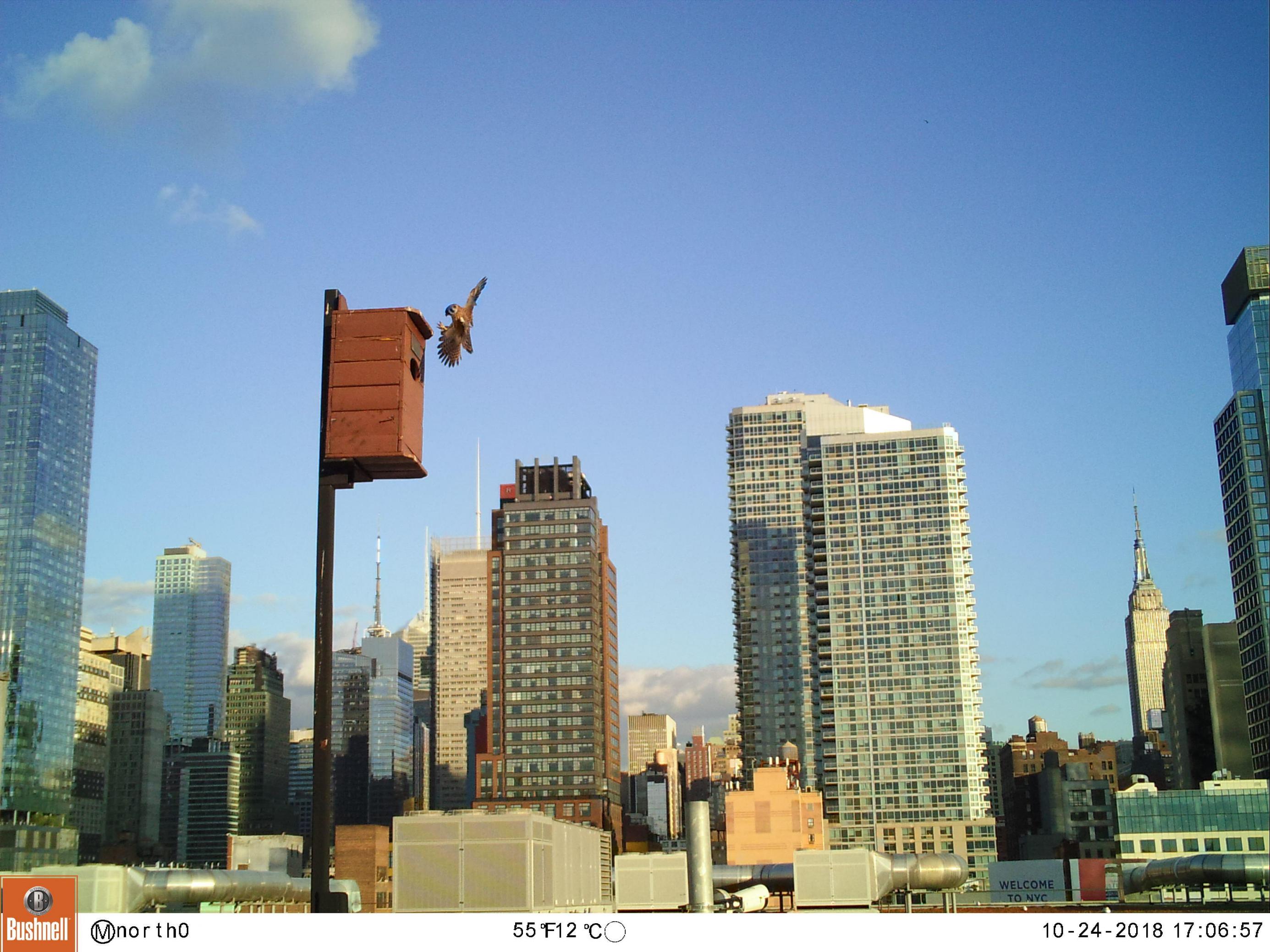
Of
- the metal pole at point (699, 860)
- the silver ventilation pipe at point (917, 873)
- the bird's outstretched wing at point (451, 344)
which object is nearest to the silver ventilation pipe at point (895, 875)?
the silver ventilation pipe at point (917, 873)

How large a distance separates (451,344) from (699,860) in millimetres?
11561

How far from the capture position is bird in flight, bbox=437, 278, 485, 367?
83.4 ft

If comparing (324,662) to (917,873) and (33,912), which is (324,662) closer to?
(33,912)

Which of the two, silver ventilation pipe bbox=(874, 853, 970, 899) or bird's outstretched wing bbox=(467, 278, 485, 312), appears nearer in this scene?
bird's outstretched wing bbox=(467, 278, 485, 312)

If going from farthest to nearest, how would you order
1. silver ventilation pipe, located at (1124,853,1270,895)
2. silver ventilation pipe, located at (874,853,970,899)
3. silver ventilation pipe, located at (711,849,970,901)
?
1. silver ventilation pipe, located at (1124,853,1270,895)
2. silver ventilation pipe, located at (874,853,970,899)
3. silver ventilation pipe, located at (711,849,970,901)

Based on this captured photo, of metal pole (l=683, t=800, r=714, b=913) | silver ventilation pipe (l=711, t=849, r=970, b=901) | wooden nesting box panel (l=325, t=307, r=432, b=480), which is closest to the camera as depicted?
wooden nesting box panel (l=325, t=307, r=432, b=480)

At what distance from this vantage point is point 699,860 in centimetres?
2847

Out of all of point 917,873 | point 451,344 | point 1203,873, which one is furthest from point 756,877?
point 451,344

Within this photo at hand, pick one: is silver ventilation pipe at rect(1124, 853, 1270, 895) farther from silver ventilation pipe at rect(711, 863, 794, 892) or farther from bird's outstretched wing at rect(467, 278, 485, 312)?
bird's outstretched wing at rect(467, 278, 485, 312)
